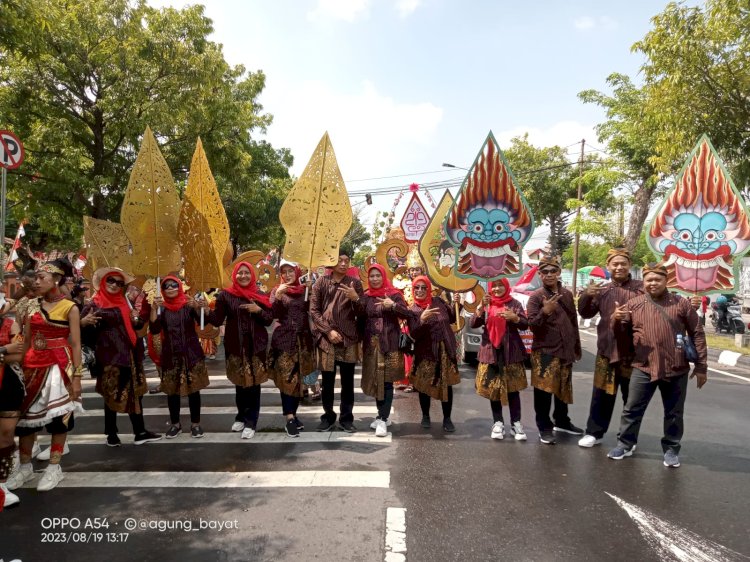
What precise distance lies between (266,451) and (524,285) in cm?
665

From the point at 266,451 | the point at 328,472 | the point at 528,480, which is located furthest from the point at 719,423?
the point at 266,451

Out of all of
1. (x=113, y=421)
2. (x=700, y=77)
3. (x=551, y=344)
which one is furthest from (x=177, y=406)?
(x=700, y=77)

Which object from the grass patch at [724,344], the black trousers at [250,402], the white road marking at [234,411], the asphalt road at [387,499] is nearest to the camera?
the asphalt road at [387,499]

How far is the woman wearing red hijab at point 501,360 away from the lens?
4.61 m

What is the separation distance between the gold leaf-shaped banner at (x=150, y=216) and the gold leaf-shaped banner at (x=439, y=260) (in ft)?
8.43

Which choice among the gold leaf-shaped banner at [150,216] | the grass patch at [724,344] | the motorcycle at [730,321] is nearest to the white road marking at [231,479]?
the gold leaf-shaped banner at [150,216]

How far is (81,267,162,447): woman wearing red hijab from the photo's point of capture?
4.30m

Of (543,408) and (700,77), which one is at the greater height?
(700,77)

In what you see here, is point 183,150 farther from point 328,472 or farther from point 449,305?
point 328,472

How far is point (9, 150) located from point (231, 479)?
424cm

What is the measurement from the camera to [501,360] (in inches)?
183

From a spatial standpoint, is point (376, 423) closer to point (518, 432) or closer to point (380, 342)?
point (380, 342)

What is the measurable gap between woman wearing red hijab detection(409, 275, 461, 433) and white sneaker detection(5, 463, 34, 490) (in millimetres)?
3328

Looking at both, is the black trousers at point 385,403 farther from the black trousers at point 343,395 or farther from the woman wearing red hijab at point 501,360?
the woman wearing red hijab at point 501,360
